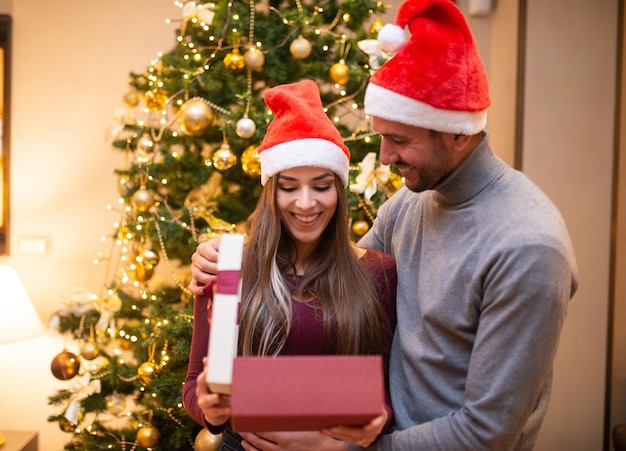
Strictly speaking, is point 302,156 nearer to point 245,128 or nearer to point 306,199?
point 306,199

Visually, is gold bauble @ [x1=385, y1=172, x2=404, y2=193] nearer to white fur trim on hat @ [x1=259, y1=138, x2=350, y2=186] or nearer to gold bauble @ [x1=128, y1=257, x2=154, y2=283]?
white fur trim on hat @ [x1=259, y1=138, x2=350, y2=186]

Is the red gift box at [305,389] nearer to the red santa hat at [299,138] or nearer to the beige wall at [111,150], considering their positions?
the red santa hat at [299,138]

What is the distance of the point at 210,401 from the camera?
1141 mm

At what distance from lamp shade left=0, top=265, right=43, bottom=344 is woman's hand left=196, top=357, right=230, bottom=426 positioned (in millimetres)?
1624

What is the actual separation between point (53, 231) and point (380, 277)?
2042 millimetres

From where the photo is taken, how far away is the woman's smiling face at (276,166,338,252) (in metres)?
1.56

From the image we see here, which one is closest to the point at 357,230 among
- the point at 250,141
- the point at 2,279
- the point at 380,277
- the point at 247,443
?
the point at 250,141

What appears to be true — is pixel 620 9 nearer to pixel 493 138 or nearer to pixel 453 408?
pixel 493 138

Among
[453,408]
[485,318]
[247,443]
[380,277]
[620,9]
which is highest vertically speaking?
[620,9]

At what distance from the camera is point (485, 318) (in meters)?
1.23

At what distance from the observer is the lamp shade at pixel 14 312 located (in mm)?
2582

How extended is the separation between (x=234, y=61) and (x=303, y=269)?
3.36 ft

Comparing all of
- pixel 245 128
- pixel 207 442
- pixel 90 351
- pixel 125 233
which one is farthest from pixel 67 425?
pixel 245 128

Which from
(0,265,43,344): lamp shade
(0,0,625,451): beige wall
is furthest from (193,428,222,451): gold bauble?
(0,0,625,451): beige wall
